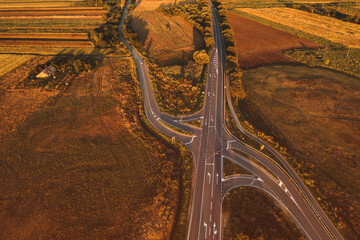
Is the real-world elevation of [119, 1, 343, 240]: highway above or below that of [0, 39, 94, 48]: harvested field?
below

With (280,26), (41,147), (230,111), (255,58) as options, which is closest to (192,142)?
(230,111)

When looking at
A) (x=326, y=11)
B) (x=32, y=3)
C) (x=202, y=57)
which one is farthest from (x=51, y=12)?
(x=326, y=11)

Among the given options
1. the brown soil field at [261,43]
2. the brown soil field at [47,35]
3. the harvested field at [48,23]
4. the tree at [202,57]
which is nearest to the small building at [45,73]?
the brown soil field at [47,35]

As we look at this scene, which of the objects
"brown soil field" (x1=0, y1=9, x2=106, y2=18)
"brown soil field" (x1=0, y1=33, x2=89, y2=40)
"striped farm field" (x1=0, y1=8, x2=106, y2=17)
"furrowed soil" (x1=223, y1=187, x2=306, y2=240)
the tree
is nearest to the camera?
"furrowed soil" (x1=223, y1=187, x2=306, y2=240)

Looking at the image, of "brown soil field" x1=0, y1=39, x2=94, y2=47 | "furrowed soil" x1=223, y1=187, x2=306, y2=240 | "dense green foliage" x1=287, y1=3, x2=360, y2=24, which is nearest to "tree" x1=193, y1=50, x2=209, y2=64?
"brown soil field" x1=0, y1=39, x2=94, y2=47

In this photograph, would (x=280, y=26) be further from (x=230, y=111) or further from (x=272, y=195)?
(x=272, y=195)

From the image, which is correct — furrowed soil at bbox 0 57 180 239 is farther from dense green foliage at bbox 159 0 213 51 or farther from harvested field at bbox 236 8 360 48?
harvested field at bbox 236 8 360 48
